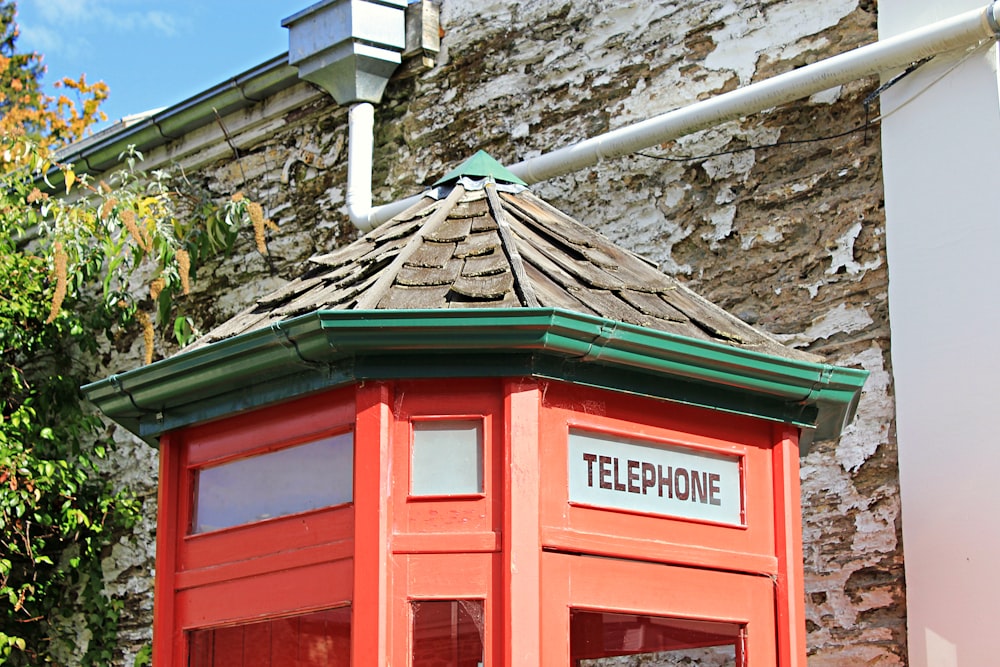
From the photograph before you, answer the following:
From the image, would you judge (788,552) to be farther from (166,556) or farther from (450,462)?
(166,556)

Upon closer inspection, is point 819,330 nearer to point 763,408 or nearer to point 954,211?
point 954,211

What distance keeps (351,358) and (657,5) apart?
3063 millimetres

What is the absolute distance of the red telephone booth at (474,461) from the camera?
389 cm

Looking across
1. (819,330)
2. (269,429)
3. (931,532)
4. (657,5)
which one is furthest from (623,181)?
(269,429)

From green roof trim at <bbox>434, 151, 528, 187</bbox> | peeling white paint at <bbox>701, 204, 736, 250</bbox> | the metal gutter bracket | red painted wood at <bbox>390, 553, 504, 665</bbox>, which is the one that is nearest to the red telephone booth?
red painted wood at <bbox>390, 553, 504, 665</bbox>

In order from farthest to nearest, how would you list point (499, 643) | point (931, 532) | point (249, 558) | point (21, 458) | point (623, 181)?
point (21, 458) → point (623, 181) → point (931, 532) → point (249, 558) → point (499, 643)

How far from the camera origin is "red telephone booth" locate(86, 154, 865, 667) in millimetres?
3889

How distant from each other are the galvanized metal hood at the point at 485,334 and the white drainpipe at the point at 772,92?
121cm

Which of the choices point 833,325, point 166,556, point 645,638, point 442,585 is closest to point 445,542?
point 442,585

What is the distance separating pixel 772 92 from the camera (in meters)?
5.77

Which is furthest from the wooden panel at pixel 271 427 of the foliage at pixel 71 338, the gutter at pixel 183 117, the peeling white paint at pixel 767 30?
the gutter at pixel 183 117

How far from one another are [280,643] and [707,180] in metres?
2.63

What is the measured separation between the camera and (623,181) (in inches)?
253

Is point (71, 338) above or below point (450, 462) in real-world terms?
above
